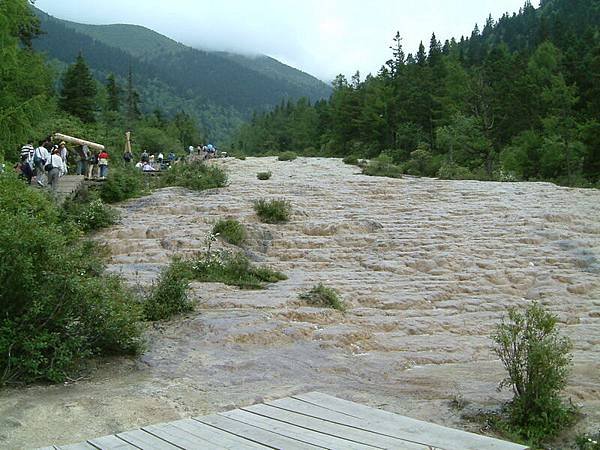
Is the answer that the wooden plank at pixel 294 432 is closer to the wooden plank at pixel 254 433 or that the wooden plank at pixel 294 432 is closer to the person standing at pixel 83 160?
the wooden plank at pixel 254 433

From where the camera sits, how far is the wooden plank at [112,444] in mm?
4086

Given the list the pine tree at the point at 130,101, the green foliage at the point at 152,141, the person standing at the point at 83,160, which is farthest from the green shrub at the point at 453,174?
the green foliage at the point at 152,141

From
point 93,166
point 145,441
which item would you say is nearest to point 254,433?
point 145,441

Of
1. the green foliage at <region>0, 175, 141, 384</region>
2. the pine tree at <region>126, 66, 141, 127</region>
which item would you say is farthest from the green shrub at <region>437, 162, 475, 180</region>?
the pine tree at <region>126, 66, 141, 127</region>

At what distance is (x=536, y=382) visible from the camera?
19.1 ft

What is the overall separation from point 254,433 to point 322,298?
22.4 feet

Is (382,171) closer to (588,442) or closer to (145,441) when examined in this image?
(588,442)

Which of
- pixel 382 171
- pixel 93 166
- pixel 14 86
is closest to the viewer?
pixel 14 86

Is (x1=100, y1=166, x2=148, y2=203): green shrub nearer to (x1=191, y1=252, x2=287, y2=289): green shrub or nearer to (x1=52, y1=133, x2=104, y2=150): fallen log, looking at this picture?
(x1=52, y1=133, x2=104, y2=150): fallen log

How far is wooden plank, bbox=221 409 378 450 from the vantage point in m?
3.93

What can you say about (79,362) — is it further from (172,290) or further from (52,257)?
(172,290)

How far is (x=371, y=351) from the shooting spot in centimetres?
897

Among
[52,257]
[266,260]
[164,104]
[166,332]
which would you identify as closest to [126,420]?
[52,257]

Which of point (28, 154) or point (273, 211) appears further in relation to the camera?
Answer: point (28, 154)
